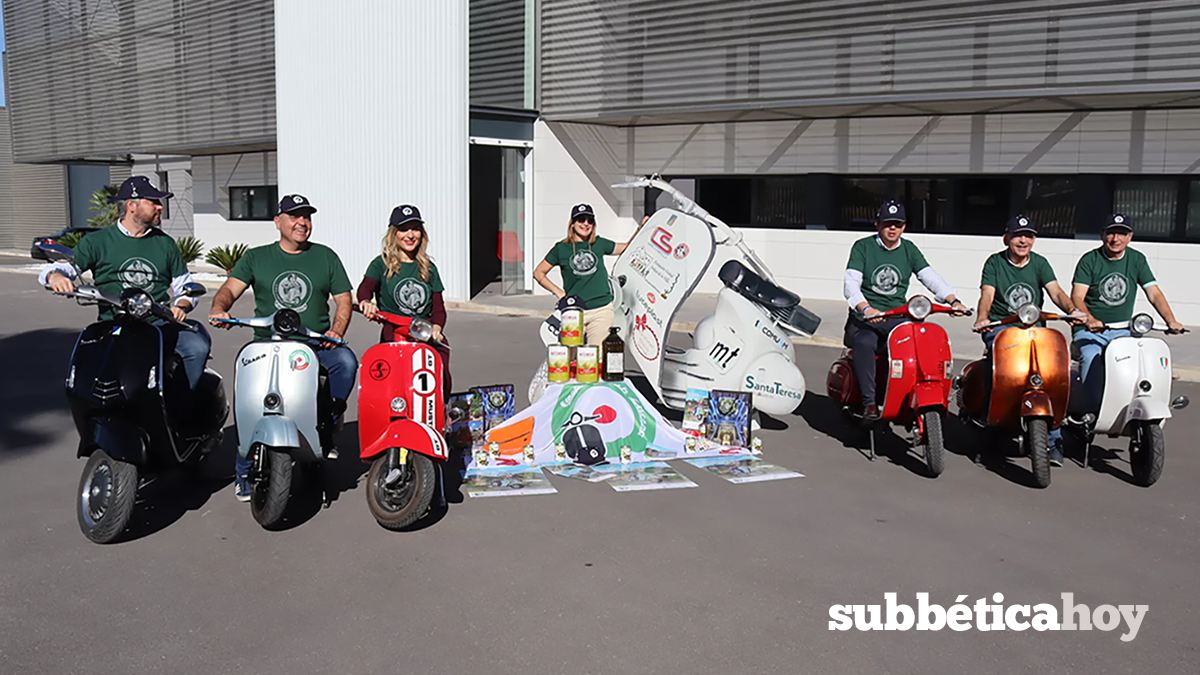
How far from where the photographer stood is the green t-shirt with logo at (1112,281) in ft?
22.2

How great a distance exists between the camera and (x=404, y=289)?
602cm

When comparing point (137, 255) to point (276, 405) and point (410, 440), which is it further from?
point (410, 440)

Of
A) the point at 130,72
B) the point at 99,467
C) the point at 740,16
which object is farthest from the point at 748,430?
the point at 130,72

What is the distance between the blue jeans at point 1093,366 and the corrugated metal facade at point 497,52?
13.1m

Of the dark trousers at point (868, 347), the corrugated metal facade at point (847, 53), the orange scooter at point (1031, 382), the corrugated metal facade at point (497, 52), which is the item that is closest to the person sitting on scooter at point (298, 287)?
the dark trousers at point (868, 347)

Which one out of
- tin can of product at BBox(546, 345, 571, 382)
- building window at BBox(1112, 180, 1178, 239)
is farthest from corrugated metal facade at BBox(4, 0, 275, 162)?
tin can of product at BBox(546, 345, 571, 382)

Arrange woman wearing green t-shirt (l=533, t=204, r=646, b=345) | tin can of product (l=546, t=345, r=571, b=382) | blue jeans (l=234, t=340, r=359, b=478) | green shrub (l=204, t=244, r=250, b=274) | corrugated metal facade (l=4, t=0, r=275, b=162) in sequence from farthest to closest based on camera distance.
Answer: green shrub (l=204, t=244, r=250, b=274) < corrugated metal facade (l=4, t=0, r=275, b=162) < woman wearing green t-shirt (l=533, t=204, r=646, b=345) < tin can of product (l=546, t=345, r=571, b=382) < blue jeans (l=234, t=340, r=359, b=478)

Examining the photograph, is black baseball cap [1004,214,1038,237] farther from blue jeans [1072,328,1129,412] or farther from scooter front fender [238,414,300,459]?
scooter front fender [238,414,300,459]

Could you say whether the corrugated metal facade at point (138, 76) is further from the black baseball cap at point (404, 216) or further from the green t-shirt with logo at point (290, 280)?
the green t-shirt with logo at point (290, 280)

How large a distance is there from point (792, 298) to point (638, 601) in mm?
3692

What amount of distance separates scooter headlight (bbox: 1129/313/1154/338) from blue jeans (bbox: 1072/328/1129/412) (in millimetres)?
167

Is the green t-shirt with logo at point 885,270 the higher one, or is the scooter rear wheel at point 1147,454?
the green t-shirt with logo at point 885,270

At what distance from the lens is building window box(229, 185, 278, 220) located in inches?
1073

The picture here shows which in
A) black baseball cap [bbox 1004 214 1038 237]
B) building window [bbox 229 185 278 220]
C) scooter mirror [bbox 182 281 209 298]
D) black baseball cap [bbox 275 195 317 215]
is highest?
building window [bbox 229 185 278 220]
